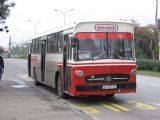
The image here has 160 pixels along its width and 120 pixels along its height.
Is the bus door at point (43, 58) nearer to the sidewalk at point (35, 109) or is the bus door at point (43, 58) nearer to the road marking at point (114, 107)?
the sidewalk at point (35, 109)

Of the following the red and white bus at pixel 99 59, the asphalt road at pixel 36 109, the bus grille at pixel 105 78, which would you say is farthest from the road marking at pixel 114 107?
the asphalt road at pixel 36 109

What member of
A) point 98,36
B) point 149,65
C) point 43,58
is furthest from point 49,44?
point 149,65

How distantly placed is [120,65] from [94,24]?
5.37 feet

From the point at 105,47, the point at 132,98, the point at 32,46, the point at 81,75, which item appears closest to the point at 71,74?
the point at 81,75

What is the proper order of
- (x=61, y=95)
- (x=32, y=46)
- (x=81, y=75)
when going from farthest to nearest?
(x=32, y=46), (x=61, y=95), (x=81, y=75)

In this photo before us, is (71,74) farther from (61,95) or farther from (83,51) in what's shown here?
(61,95)

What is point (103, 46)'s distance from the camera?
14.7 metres

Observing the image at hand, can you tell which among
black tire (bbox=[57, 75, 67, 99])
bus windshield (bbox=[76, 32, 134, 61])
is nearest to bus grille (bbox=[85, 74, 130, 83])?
bus windshield (bbox=[76, 32, 134, 61])

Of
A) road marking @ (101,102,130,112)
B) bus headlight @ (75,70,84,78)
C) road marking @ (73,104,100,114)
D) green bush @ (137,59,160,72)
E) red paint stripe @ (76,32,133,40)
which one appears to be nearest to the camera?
road marking @ (73,104,100,114)

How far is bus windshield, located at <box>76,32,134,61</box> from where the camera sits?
14.5 m

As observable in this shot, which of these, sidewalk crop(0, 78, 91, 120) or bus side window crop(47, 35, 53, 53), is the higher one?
bus side window crop(47, 35, 53, 53)

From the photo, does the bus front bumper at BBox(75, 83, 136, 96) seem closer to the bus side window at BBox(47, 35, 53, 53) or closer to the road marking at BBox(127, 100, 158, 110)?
the road marking at BBox(127, 100, 158, 110)

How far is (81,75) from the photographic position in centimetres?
1431

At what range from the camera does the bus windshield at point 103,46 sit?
47.7 feet
